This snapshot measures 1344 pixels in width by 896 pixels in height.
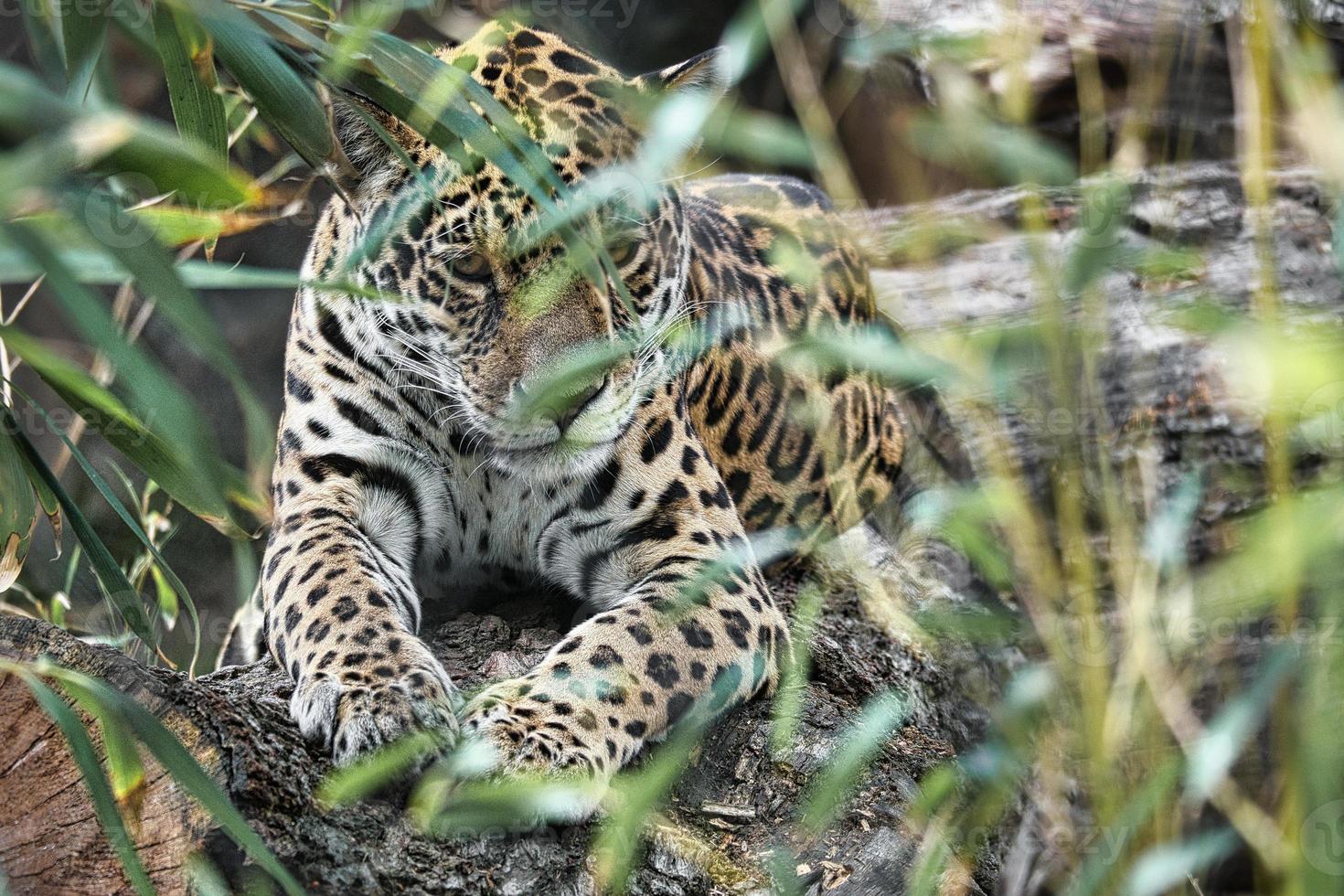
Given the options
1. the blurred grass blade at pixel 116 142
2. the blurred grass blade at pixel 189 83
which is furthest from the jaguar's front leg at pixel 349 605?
the blurred grass blade at pixel 116 142

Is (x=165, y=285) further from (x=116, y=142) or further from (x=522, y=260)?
(x=522, y=260)

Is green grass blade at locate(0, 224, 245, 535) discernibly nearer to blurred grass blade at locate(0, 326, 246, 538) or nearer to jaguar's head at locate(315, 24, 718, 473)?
blurred grass blade at locate(0, 326, 246, 538)

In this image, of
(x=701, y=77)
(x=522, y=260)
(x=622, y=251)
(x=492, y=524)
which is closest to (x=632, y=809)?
(x=522, y=260)

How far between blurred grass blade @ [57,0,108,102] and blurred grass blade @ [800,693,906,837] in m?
1.77

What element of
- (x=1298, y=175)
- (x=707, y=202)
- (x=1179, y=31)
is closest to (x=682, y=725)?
(x=707, y=202)

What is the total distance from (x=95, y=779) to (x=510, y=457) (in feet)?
5.59

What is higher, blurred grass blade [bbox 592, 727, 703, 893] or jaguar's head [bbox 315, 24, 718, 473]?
jaguar's head [bbox 315, 24, 718, 473]

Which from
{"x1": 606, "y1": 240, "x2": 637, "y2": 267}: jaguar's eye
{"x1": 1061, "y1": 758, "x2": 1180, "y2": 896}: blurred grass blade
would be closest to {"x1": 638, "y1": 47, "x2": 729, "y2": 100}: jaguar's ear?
{"x1": 606, "y1": 240, "x2": 637, "y2": 267}: jaguar's eye

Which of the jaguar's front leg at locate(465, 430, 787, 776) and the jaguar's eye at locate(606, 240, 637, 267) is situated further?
the jaguar's eye at locate(606, 240, 637, 267)

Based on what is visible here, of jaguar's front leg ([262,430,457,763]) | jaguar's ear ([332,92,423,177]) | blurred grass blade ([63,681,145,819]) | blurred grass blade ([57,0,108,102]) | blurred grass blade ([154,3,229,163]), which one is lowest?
jaguar's front leg ([262,430,457,763])

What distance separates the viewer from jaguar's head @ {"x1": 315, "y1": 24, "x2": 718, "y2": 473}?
339 cm

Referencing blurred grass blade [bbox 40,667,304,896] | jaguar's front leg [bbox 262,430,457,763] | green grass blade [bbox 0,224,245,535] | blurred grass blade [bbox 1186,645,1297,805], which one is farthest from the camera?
jaguar's front leg [bbox 262,430,457,763]

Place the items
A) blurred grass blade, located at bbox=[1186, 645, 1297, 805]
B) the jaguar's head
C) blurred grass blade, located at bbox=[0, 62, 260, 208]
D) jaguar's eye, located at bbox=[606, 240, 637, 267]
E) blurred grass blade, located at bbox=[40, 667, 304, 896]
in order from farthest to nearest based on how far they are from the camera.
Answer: jaguar's eye, located at bbox=[606, 240, 637, 267] → the jaguar's head → blurred grass blade, located at bbox=[1186, 645, 1297, 805] → blurred grass blade, located at bbox=[40, 667, 304, 896] → blurred grass blade, located at bbox=[0, 62, 260, 208]

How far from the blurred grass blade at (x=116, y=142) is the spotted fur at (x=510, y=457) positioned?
1235mm
